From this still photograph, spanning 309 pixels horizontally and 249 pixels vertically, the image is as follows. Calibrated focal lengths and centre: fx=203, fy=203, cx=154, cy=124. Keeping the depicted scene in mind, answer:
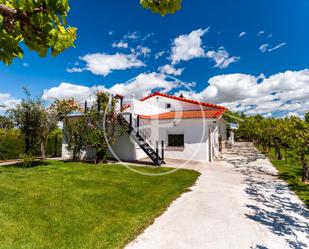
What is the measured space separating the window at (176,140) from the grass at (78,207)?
257 inches

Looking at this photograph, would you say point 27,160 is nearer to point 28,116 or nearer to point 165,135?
point 28,116

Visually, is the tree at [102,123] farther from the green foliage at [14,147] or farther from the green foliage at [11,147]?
the green foliage at [11,147]

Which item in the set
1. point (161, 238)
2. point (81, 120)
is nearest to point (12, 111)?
point (81, 120)

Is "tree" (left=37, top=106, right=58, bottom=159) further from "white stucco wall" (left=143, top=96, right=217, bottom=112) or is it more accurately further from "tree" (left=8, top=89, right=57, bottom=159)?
"white stucco wall" (left=143, top=96, right=217, bottom=112)

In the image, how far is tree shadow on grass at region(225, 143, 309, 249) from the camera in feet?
16.2

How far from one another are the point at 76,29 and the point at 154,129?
15.5m

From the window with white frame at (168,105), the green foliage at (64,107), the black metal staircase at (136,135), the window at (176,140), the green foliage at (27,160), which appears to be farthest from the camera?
the window with white frame at (168,105)

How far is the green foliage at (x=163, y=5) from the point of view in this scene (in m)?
2.32

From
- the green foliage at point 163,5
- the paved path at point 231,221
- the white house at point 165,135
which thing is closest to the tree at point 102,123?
the white house at point 165,135

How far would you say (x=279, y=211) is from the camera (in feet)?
21.0

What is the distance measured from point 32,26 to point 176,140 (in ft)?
50.8

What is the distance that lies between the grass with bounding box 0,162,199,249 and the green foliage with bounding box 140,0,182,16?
14.2 feet

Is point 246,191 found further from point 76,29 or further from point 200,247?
point 76,29

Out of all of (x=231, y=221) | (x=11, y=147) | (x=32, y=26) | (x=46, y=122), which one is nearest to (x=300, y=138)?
(x=231, y=221)
